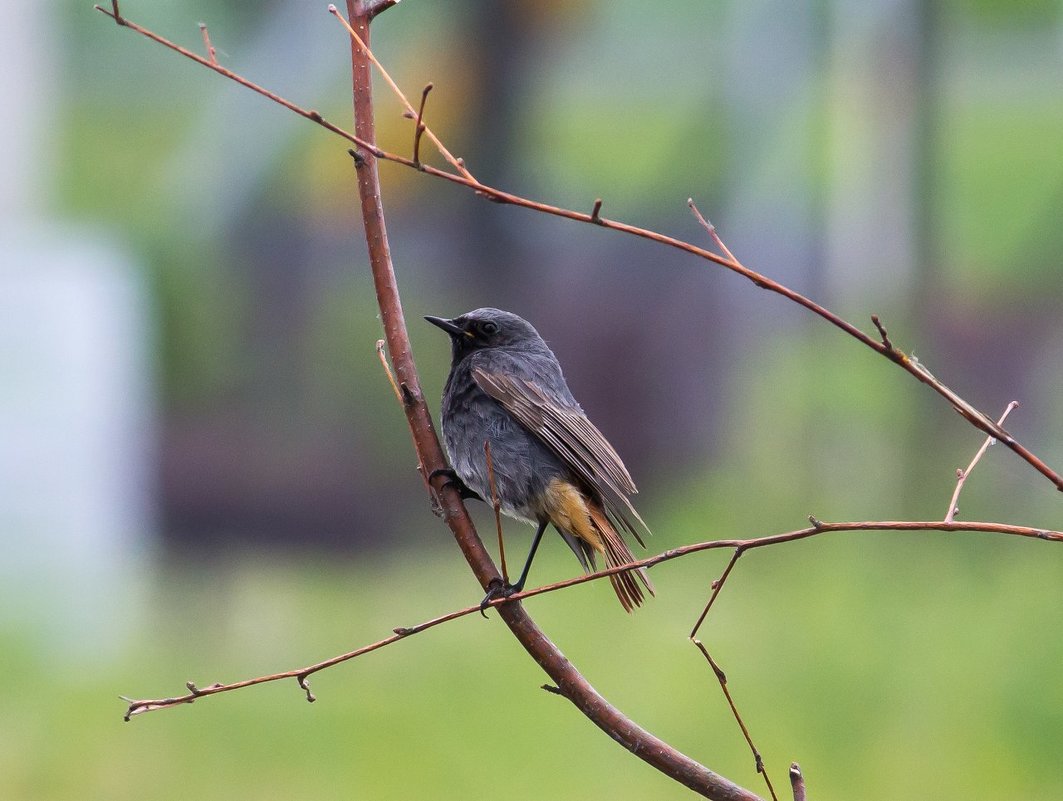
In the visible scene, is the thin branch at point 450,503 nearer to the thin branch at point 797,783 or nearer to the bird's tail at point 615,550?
the thin branch at point 797,783

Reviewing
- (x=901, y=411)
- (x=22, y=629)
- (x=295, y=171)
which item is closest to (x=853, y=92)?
(x=901, y=411)

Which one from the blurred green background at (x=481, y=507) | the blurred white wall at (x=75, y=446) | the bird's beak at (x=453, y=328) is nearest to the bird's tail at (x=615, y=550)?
the bird's beak at (x=453, y=328)

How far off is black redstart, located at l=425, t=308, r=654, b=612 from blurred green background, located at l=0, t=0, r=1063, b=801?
254 cm

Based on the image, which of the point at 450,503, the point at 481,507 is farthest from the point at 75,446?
the point at 450,503

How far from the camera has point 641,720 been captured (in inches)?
231

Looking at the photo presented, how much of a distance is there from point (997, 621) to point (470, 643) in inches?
100

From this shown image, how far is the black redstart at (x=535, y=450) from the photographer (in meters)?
3.19

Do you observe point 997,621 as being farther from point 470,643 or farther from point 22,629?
point 22,629

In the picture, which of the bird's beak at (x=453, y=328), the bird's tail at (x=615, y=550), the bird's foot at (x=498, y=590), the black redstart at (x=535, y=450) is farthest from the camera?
the bird's beak at (x=453, y=328)

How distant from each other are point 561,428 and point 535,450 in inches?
3.8

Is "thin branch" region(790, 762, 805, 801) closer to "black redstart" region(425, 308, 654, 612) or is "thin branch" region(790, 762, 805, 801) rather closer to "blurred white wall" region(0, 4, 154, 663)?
"black redstart" region(425, 308, 654, 612)

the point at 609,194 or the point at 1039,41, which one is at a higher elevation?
the point at 1039,41

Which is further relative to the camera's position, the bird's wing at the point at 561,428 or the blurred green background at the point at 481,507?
the blurred green background at the point at 481,507

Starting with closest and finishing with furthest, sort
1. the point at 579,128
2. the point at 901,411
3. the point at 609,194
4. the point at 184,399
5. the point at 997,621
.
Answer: the point at 997,621 < the point at 184,399 < the point at 901,411 < the point at 609,194 < the point at 579,128
